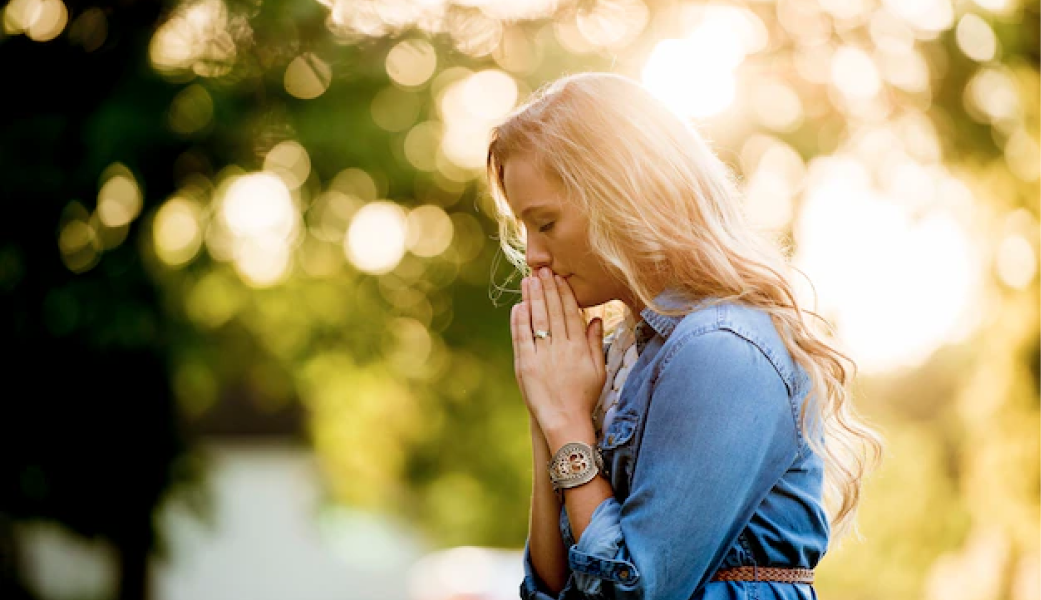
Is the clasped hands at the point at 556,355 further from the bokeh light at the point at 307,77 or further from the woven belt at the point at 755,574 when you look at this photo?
the bokeh light at the point at 307,77

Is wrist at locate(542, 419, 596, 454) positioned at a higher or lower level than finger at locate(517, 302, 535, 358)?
lower

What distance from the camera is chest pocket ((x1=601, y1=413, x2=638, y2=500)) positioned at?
7.23 feet

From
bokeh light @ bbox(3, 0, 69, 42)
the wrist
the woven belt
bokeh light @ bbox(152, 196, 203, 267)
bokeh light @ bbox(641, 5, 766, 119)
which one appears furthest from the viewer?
bokeh light @ bbox(152, 196, 203, 267)

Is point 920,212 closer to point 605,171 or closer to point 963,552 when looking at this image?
point 963,552

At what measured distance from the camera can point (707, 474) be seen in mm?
2041

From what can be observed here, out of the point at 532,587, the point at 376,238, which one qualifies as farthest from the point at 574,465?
the point at 376,238

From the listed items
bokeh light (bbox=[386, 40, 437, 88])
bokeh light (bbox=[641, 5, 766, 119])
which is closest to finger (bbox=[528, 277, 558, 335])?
bokeh light (bbox=[641, 5, 766, 119])

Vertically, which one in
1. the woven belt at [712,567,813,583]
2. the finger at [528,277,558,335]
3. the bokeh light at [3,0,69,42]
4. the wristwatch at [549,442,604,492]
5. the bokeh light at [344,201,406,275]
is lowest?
the bokeh light at [344,201,406,275]

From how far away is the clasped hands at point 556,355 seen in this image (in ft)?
7.72

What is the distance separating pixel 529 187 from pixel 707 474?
0.69 metres

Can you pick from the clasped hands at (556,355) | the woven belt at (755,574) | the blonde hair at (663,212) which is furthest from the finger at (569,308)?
the woven belt at (755,574)

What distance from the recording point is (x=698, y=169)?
2355mm

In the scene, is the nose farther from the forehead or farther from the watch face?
the watch face

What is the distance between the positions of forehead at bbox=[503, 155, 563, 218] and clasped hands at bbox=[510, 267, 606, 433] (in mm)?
145
